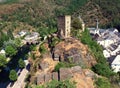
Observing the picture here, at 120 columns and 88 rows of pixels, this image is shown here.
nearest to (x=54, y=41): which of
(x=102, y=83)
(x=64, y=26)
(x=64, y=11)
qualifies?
(x=64, y=26)

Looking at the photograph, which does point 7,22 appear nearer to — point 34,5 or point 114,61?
point 34,5

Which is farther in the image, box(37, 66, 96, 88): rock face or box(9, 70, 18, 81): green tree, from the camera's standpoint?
box(9, 70, 18, 81): green tree

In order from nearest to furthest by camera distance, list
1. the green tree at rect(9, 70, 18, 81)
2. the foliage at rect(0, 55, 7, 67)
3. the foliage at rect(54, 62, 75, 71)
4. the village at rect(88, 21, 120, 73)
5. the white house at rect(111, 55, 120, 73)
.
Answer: the foliage at rect(54, 62, 75, 71) < the green tree at rect(9, 70, 18, 81) < the white house at rect(111, 55, 120, 73) < the village at rect(88, 21, 120, 73) < the foliage at rect(0, 55, 7, 67)

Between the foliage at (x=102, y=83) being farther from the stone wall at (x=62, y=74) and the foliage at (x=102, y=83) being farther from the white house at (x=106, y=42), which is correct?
the white house at (x=106, y=42)

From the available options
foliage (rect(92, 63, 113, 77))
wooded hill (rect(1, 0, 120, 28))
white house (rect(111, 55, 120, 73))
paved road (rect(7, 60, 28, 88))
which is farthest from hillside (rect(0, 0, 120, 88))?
foliage (rect(92, 63, 113, 77))

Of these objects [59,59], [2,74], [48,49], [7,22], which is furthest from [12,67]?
[7,22]

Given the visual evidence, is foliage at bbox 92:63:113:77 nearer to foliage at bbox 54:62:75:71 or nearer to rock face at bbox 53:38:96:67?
rock face at bbox 53:38:96:67

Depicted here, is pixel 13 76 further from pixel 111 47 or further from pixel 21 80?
pixel 111 47
